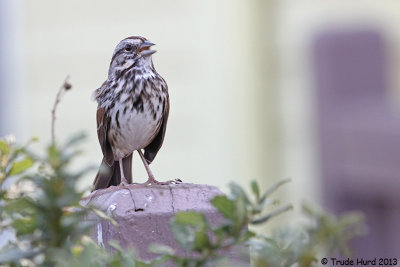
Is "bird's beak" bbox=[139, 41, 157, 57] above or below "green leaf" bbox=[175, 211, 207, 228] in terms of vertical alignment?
above

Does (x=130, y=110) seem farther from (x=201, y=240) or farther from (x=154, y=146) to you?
(x=201, y=240)

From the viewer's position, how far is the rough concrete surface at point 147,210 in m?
2.07

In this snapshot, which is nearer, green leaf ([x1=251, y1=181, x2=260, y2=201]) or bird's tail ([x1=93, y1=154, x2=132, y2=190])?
green leaf ([x1=251, y1=181, x2=260, y2=201])

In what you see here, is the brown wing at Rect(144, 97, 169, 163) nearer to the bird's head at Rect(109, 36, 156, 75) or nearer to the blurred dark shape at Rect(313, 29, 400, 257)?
the bird's head at Rect(109, 36, 156, 75)

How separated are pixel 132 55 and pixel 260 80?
10.8ft

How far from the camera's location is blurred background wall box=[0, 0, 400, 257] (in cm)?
610

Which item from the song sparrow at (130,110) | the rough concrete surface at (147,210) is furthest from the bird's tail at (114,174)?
the rough concrete surface at (147,210)

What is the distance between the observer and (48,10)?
24.0ft

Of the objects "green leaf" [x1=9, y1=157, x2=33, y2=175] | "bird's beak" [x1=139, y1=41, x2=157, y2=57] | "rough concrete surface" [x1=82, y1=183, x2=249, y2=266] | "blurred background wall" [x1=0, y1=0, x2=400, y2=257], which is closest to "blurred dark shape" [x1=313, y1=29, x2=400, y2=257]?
"blurred background wall" [x1=0, y1=0, x2=400, y2=257]

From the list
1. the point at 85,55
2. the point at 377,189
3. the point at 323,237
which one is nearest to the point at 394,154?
the point at 377,189

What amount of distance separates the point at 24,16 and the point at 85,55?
58 centimetres

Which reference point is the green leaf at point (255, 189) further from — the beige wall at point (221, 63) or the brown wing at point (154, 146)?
the beige wall at point (221, 63)

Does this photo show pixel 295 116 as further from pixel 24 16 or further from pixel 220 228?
pixel 220 228

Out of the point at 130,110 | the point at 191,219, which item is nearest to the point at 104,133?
the point at 130,110
